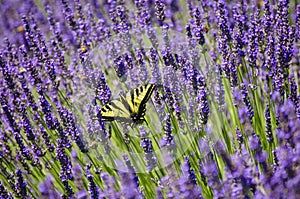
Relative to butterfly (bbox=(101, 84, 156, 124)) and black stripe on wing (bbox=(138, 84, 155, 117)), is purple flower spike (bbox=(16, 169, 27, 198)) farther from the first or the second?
black stripe on wing (bbox=(138, 84, 155, 117))

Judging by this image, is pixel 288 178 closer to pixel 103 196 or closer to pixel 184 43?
pixel 103 196

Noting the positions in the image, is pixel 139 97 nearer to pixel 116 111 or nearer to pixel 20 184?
pixel 116 111

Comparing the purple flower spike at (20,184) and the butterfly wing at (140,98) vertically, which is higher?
the butterfly wing at (140,98)

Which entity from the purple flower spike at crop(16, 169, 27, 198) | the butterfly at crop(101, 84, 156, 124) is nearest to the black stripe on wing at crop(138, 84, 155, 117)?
the butterfly at crop(101, 84, 156, 124)

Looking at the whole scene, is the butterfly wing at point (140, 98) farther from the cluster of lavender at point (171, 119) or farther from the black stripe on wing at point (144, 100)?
the cluster of lavender at point (171, 119)

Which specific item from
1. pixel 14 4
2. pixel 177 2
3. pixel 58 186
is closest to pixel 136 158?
Result: pixel 58 186

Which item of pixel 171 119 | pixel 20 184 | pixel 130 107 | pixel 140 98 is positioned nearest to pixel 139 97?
pixel 140 98

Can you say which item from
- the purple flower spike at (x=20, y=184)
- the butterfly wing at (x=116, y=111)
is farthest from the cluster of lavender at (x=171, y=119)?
the butterfly wing at (x=116, y=111)
